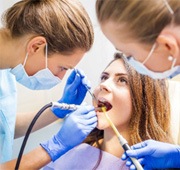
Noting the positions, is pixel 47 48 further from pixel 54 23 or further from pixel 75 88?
pixel 75 88

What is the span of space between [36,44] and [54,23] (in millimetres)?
115

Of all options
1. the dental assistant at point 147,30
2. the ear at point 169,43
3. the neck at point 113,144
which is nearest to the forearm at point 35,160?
the neck at point 113,144

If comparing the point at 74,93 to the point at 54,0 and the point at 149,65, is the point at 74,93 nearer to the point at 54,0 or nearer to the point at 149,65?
the point at 54,0

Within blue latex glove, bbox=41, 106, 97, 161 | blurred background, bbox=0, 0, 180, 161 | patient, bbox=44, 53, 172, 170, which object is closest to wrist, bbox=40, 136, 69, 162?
blue latex glove, bbox=41, 106, 97, 161

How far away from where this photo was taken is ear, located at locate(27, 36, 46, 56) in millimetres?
1183

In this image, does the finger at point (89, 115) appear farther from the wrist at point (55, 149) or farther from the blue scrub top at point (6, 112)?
the blue scrub top at point (6, 112)

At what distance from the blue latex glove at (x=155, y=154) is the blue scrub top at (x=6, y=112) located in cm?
68

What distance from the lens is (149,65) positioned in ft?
2.84

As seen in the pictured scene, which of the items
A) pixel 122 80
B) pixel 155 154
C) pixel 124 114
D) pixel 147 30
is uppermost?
pixel 147 30

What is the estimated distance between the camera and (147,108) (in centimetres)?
146

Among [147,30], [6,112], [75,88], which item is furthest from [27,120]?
[147,30]

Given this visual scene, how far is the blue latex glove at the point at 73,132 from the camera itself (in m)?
1.34

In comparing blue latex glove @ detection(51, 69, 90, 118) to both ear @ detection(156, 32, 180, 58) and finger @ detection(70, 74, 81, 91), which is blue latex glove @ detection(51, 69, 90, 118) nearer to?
finger @ detection(70, 74, 81, 91)

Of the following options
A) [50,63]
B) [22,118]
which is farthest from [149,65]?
[22,118]
